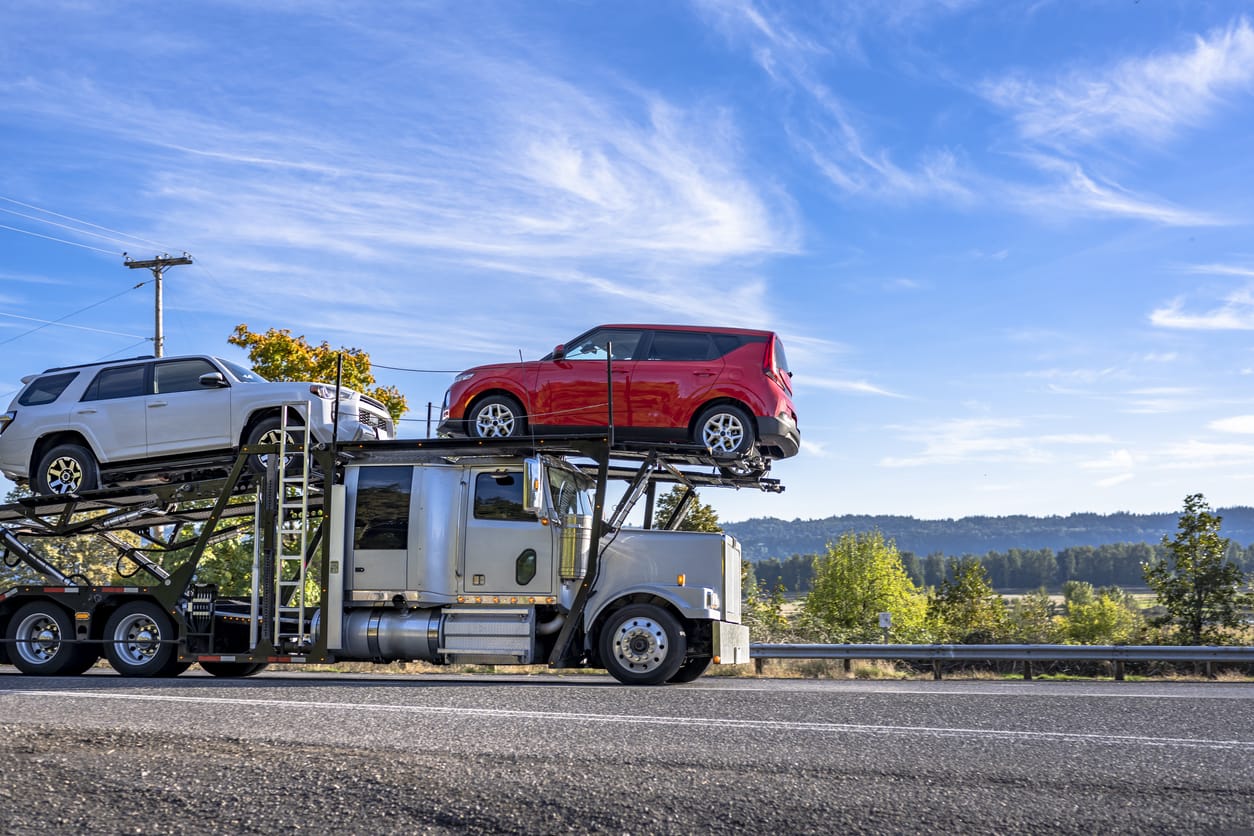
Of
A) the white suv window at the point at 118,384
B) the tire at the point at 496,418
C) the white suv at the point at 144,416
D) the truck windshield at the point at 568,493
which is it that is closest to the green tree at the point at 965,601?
the tire at the point at 496,418

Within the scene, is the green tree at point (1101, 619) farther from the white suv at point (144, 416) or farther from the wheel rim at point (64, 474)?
the wheel rim at point (64, 474)

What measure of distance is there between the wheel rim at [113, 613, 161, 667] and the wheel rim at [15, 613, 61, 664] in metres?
0.91

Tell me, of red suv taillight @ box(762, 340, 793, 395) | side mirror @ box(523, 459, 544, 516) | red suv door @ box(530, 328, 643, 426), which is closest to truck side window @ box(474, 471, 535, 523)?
side mirror @ box(523, 459, 544, 516)

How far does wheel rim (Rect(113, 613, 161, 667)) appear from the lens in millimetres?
13992

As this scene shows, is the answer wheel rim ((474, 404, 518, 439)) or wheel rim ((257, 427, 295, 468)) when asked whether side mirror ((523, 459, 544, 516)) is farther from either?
wheel rim ((257, 427, 295, 468))

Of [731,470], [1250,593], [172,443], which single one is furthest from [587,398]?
[1250,593]

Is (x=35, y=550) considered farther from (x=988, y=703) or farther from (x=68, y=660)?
(x=988, y=703)

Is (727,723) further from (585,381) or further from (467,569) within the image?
(585,381)

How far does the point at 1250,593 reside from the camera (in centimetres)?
3538

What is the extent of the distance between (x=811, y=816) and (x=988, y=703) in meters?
5.11

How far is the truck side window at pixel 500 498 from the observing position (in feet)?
42.5

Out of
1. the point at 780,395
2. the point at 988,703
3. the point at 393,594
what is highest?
the point at 780,395

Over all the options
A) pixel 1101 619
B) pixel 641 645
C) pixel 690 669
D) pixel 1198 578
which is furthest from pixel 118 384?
pixel 1101 619

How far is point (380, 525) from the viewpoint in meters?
13.1
